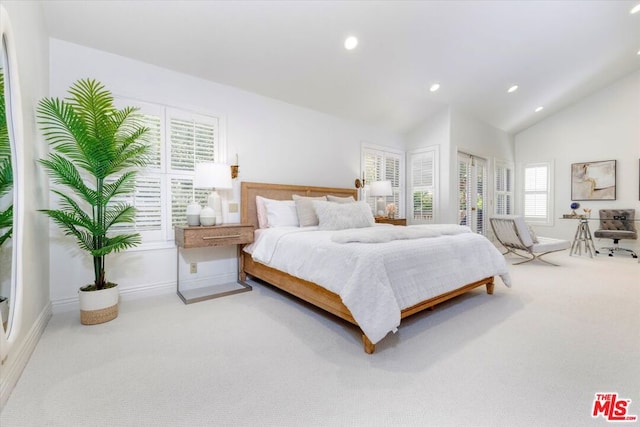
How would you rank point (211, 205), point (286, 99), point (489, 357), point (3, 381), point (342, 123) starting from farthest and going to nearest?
point (342, 123) < point (286, 99) < point (211, 205) < point (489, 357) < point (3, 381)

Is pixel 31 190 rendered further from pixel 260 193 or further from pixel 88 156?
pixel 260 193

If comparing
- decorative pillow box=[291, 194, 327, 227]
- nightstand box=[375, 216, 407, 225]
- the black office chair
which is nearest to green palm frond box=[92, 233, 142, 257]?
decorative pillow box=[291, 194, 327, 227]

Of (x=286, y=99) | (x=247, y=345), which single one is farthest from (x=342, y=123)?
(x=247, y=345)

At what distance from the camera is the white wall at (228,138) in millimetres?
2664

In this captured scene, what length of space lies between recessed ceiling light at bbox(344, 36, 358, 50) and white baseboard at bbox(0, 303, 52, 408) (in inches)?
149

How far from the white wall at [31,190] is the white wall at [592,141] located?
8870 mm

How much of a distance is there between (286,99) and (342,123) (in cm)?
116

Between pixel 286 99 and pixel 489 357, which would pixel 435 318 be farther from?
pixel 286 99

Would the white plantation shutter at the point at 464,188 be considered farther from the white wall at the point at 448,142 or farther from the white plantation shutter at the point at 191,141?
the white plantation shutter at the point at 191,141

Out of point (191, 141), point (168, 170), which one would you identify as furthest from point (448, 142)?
point (168, 170)

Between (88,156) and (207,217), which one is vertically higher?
(88,156)

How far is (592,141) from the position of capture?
20.2ft

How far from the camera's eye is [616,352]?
1.91 meters

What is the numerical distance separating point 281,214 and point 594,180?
6952 millimetres
